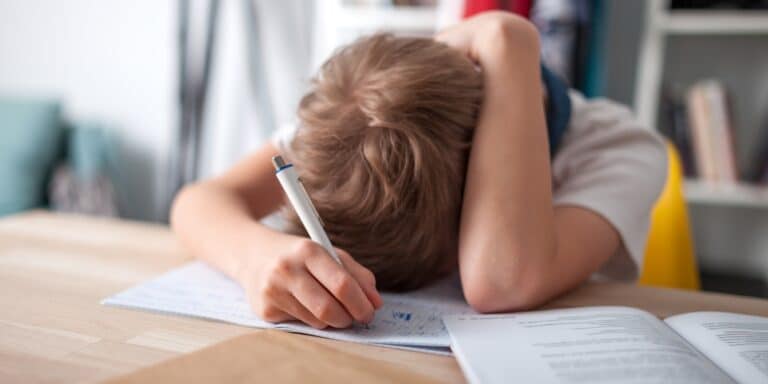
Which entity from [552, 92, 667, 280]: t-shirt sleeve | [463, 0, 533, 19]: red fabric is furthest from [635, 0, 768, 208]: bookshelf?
[552, 92, 667, 280]: t-shirt sleeve

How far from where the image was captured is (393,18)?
5.10 ft

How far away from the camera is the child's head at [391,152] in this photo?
0.56 metres

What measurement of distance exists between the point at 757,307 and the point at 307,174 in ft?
1.61

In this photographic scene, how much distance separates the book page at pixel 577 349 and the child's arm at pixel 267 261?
10cm

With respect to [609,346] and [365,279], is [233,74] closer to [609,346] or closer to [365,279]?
[365,279]

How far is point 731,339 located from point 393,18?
49.3 inches

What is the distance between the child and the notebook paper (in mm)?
17

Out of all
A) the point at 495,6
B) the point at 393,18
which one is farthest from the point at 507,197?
the point at 393,18

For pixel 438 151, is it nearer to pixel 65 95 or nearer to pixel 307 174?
pixel 307 174

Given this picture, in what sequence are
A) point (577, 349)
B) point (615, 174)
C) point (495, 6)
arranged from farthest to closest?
1. point (495, 6)
2. point (615, 174)
3. point (577, 349)

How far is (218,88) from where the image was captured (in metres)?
2.01

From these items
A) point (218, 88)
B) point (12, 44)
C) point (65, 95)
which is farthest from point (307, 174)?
point (12, 44)

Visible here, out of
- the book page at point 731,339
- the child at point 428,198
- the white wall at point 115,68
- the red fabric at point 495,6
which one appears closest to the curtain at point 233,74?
the white wall at point 115,68

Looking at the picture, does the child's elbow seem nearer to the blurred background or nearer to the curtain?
the blurred background
